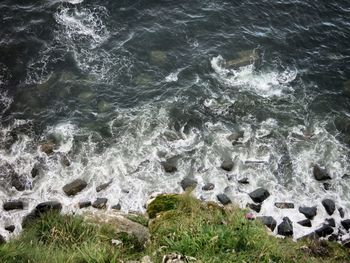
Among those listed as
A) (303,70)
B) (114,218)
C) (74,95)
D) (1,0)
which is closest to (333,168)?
(303,70)

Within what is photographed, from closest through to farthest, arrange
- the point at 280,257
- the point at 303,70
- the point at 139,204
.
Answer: the point at 280,257 → the point at 139,204 → the point at 303,70

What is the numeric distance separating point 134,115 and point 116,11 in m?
7.67

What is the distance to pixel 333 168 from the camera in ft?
55.5

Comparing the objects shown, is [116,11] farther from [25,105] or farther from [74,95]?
[25,105]

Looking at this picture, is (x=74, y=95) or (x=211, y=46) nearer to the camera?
(x=74, y=95)

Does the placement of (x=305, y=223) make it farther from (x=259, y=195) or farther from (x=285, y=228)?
(x=259, y=195)

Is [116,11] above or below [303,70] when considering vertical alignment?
above

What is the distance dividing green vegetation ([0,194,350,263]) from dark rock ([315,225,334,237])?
4072mm

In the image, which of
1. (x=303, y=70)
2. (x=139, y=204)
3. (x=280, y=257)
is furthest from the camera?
(x=303, y=70)

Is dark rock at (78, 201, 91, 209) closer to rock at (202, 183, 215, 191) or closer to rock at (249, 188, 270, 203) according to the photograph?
rock at (202, 183, 215, 191)

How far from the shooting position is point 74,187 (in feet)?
49.8

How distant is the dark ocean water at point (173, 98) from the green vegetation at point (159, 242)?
14.4ft

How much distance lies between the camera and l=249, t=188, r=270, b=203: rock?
609 inches

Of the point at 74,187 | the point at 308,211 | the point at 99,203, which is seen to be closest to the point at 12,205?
the point at 74,187
